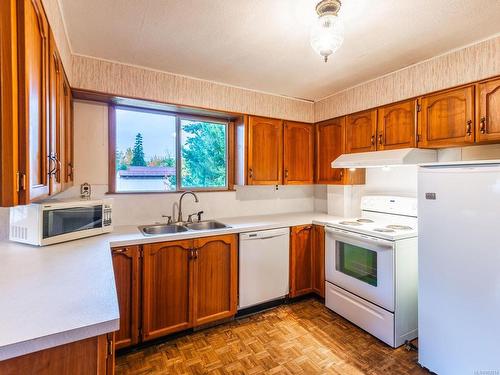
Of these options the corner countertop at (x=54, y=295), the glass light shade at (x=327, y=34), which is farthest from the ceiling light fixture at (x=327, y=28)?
the corner countertop at (x=54, y=295)

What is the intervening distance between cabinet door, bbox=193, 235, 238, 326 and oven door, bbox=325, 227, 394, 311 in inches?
38.5

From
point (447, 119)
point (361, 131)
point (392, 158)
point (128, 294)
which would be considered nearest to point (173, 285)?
point (128, 294)

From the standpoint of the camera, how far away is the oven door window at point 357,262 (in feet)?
7.34

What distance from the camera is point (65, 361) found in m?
0.82

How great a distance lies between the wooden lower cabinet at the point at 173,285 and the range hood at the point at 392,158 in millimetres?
1389

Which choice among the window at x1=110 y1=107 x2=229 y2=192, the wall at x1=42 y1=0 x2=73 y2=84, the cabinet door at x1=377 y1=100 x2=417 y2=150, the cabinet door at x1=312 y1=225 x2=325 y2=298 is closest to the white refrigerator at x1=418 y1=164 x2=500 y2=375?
the cabinet door at x1=377 y1=100 x2=417 y2=150

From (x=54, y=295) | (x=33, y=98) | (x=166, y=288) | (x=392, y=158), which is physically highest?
(x=33, y=98)

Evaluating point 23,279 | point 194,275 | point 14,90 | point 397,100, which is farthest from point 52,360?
point 397,100

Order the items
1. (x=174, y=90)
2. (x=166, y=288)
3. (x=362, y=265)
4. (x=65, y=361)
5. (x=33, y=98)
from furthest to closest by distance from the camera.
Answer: (x=174, y=90)
(x=362, y=265)
(x=166, y=288)
(x=33, y=98)
(x=65, y=361)

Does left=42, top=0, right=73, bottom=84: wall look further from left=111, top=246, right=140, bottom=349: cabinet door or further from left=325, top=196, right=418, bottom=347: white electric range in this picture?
left=325, top=196, right=418, bottom=347: white electric range

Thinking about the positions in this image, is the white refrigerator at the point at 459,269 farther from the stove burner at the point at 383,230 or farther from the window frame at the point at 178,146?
the window frame at the point at 178,146

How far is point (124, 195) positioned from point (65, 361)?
183 cm

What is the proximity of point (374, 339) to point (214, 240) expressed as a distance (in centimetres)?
159

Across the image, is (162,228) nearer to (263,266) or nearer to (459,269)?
(263,266)
